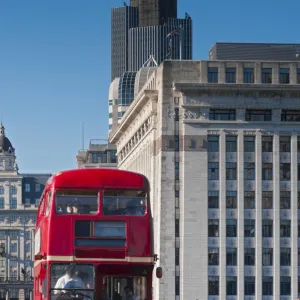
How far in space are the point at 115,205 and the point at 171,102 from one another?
60.8 meters

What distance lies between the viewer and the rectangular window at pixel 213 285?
11475 centimetres

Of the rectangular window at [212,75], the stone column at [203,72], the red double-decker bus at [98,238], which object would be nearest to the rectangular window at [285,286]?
the rectangular window at [212,75]

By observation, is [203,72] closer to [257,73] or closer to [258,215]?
[257,73]

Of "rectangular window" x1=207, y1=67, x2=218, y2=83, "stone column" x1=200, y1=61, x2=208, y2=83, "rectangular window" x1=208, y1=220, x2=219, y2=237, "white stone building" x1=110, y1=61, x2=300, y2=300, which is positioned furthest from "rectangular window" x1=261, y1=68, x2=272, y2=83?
"rectangular window" x1=208, y1=220, x2=219, y2=237

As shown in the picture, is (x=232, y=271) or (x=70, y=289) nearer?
(x=70, y=289)

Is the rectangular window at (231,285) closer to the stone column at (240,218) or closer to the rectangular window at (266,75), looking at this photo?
the stone column at (240,218)

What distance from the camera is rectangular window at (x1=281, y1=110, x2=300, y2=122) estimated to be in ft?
388

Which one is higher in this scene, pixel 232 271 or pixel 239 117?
pixel 239 117

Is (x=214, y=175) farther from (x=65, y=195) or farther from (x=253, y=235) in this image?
(x=65, y=195)

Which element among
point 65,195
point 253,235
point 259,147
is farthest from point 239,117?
point 65,195

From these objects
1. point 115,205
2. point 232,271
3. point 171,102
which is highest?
point 171,102

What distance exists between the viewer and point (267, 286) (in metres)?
115

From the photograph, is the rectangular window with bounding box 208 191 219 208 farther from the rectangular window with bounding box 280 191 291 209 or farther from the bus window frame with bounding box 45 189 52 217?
the bus window frame with bounding box 45 189 52 217

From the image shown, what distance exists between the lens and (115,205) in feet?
188
